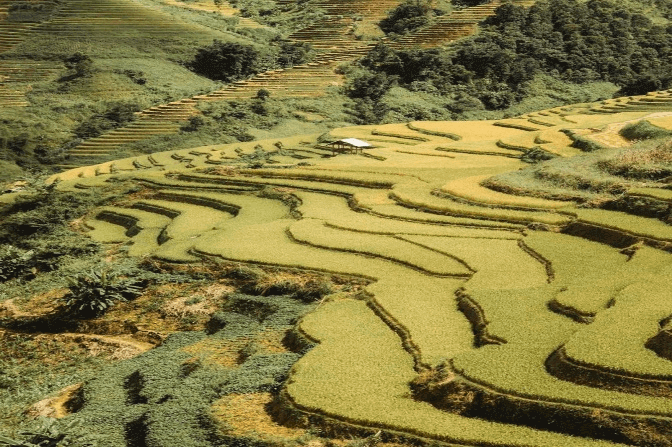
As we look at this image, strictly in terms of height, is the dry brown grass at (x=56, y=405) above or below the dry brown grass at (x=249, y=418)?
below

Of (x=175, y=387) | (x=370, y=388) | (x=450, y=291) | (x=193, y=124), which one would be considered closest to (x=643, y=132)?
(x=450, y=291)

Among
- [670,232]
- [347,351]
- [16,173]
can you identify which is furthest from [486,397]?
[16,173]

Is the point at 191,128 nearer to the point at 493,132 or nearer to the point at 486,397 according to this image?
the point at 493,132

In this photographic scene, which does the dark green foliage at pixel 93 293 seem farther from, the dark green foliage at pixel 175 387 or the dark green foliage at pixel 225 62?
the dark green foliage at pixel 225 62

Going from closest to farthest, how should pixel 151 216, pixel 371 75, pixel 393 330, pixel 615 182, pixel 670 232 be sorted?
pixel 393 330
pixel 670 232
pixel 615 182
pixel 151 216
pixel 371 75

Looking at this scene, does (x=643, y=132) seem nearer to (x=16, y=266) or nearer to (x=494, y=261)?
(x=494, y=261)

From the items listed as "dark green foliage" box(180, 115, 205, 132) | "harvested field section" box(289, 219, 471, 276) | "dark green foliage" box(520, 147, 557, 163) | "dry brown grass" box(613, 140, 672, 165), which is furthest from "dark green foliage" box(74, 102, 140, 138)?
"dry brown grass" box(613, 140, 672, 165)

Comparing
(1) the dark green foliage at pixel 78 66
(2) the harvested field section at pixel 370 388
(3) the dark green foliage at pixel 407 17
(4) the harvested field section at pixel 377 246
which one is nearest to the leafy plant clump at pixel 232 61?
(1) the dark green foliage at pixel 78 66
